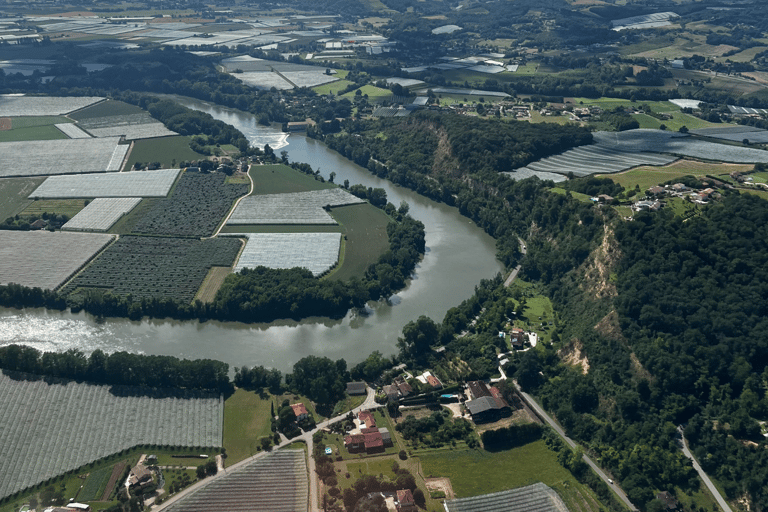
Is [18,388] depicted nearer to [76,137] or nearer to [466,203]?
[466,203]

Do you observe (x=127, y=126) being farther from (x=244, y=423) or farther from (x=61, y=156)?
(x=244, y=423)

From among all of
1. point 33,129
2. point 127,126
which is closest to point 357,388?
point 127,126

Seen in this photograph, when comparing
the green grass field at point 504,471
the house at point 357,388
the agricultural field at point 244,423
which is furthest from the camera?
the house at point 357,388

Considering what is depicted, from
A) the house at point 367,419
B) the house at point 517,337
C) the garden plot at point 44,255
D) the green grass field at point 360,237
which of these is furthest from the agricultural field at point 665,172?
the garden plot at point 44,255

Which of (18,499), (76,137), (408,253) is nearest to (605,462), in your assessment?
(408,253)

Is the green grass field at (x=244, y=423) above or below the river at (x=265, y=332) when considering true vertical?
above

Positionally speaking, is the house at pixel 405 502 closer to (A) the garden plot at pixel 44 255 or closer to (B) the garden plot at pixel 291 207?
(A) the garden plot at pixel 44 255
